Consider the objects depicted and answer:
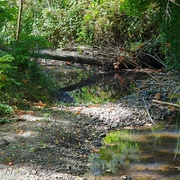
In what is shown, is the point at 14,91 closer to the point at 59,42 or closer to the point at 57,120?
the point at 57,120

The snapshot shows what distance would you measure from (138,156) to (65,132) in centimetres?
141

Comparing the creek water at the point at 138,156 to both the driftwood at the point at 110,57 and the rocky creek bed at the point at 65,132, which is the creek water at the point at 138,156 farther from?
the driftwood at the point at 110,57

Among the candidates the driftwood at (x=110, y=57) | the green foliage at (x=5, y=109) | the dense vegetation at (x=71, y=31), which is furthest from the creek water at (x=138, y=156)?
the driftwood at (x=110, y=57)

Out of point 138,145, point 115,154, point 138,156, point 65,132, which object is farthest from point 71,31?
point 138,156

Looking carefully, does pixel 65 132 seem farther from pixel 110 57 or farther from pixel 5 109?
pixel 110 57

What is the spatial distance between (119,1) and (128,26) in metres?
1.24

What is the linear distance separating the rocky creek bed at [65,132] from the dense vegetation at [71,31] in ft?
3.04

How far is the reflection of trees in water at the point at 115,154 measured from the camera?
541 centimetres

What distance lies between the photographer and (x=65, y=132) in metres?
6.39

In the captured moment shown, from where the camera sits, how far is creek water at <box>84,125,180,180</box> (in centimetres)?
508

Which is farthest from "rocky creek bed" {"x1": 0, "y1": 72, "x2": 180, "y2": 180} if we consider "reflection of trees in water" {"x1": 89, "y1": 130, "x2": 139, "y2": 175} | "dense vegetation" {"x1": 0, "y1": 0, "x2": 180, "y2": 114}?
"dense vegetation" {"x1": 0, "y1": 0, "x2": 180, "y2": 114}

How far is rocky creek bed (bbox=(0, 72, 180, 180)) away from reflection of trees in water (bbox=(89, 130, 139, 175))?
0.15 m

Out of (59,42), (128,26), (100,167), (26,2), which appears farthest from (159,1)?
(26,2)

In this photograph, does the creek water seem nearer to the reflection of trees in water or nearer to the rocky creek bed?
the reflection of trees in water
